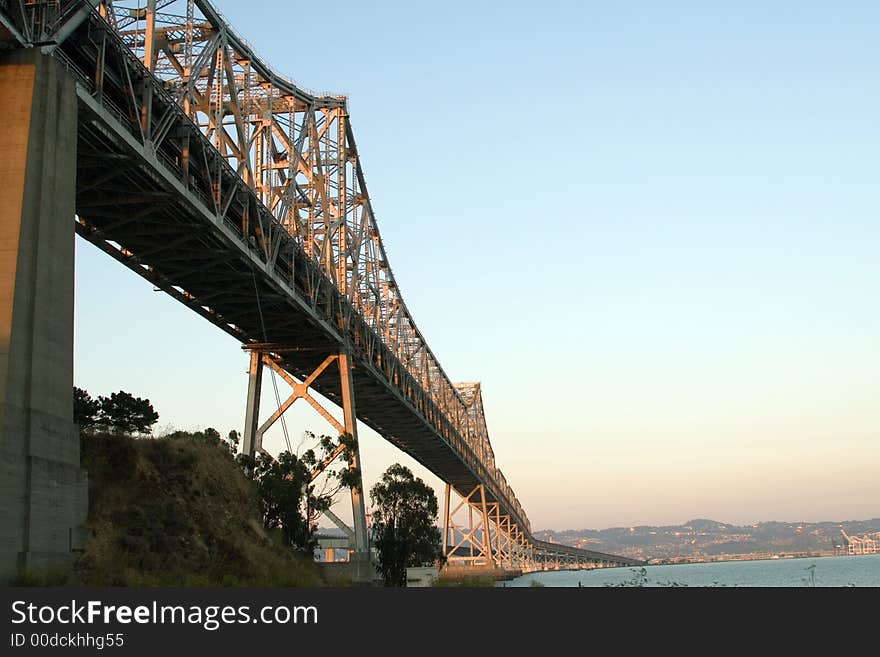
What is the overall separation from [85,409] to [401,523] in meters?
22.1

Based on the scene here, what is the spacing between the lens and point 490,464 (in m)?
170

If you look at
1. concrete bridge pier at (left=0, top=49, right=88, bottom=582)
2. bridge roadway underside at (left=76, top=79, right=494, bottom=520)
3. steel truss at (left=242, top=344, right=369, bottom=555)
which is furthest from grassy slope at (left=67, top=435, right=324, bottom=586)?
steel truss at (left=242, top=344, right=369, bottom=555)

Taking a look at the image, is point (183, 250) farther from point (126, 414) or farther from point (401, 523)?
point (401, 523)

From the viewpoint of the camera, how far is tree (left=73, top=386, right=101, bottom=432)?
3744cm

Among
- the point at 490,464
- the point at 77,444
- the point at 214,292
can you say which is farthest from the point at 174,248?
the point at 490,464

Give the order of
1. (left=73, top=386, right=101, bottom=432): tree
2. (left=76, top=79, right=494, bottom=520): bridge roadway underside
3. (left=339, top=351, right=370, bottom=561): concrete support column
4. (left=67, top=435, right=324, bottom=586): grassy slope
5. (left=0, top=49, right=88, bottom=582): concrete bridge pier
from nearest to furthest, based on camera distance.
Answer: (left=0, top=49, right=88, bottom=582): concrete bridge pier → (left=67, top=435, right=324, bottom=586): grassy slope → (left=76, top=79, right=494, bottom=520): bridge roadway underside → (left=73, top=386, right=101, bottom=432): tree → (left=339, top=351, right=370, bottom=561): concrete support column

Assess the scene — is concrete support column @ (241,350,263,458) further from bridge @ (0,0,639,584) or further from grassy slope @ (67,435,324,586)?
grassy slope @ (67,435,324,586)

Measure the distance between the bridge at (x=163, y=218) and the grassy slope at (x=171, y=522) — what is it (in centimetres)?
275

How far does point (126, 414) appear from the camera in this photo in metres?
39.7

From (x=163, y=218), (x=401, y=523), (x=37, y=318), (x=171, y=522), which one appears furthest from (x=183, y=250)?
(x=401, y=523)

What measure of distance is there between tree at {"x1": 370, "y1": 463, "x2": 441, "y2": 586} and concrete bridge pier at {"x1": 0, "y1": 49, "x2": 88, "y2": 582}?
106ft

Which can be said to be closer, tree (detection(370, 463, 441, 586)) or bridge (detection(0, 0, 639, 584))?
bridge (detection(0, 0, 639, 584))

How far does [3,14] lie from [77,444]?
9.86 metres

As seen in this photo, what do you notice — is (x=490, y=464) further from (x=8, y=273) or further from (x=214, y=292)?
(x=8, y=273)
